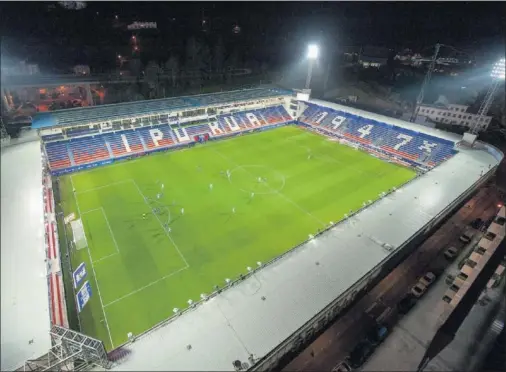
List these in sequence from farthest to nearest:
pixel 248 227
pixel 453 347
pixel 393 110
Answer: pixel 393 110 → pixel 248 227 → pixel 453 347

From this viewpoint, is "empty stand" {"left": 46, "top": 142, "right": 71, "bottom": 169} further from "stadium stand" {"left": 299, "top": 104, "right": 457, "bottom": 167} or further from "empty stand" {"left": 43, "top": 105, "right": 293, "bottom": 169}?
"stadium stand" {"left": 299, "top": 104, "right": 457, "bottom": 167}

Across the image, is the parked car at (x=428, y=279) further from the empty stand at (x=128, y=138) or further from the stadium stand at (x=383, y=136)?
the empty stand at (x=128, y=138)

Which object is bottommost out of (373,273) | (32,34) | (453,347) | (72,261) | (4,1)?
(453,347)

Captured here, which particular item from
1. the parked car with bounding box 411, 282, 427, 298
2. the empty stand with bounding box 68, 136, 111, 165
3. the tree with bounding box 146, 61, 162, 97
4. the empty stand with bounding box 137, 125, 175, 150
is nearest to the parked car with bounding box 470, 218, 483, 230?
the parked car with bounding box 411, 282, 427, 298

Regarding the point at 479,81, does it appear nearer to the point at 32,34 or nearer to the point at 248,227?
the point at 248,227

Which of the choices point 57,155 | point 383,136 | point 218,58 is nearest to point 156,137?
point 57,155

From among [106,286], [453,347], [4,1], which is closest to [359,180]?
[453,347]

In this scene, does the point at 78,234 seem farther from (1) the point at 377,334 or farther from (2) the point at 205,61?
(2) the point at 205,61
